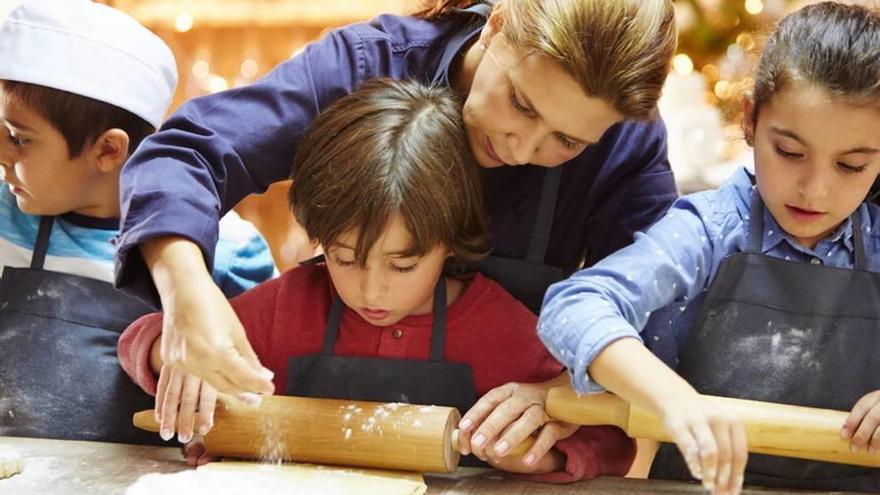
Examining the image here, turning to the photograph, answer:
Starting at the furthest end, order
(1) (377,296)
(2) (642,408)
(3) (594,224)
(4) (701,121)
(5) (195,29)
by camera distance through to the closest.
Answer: (5) (195,29)
(4) (701,121)
(3) (594,224)
(1) (377,296)
(2) (642,408)

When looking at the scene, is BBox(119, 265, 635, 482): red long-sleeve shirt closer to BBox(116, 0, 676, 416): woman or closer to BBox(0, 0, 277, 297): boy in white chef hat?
BBox(116, 0, 676, 416): woman

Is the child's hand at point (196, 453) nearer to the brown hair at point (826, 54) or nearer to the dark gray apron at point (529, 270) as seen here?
the dark gray apron at point (529, 270)

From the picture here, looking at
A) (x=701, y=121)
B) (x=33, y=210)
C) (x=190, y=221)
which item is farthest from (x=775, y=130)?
(x=701, y=121)

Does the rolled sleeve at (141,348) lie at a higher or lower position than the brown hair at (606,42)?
lower

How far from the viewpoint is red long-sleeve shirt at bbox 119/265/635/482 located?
1521 millimetres

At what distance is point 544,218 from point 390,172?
0.29 meters

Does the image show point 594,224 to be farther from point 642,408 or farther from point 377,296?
point 642,408

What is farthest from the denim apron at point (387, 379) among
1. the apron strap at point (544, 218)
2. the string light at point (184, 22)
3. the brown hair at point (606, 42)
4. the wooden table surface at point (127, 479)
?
the string light at point (184, 22)

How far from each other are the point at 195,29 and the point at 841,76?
2.60 m

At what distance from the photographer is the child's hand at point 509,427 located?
4.42 ft

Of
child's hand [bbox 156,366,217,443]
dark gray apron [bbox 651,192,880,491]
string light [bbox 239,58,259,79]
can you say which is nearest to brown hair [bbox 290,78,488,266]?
child's hand [bbox 156,366,217,443]

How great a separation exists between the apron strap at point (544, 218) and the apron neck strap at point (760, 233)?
0.29 metres

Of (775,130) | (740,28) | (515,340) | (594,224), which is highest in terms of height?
(740,28)

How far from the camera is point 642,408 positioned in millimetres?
1193
